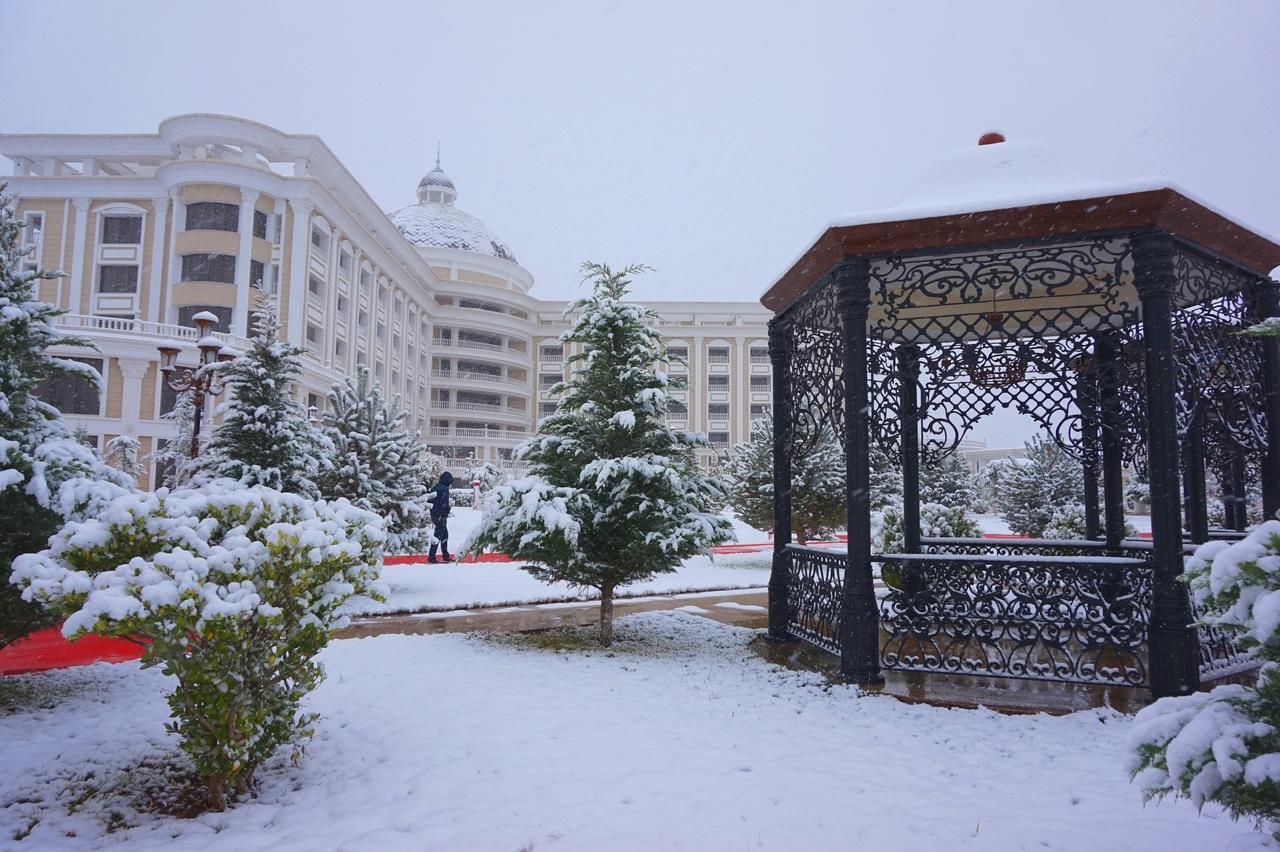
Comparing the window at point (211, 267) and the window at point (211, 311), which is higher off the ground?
the window at point (211, 267)

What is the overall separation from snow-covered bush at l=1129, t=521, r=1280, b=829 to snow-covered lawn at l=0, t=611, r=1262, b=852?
3.76ft

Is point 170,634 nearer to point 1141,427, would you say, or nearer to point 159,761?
point 159,761

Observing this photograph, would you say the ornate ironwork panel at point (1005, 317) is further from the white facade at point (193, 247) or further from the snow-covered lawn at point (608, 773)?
the white facade at point (193, 247)

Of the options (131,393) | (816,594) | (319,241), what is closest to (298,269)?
(319,241)

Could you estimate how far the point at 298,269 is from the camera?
3712 cm

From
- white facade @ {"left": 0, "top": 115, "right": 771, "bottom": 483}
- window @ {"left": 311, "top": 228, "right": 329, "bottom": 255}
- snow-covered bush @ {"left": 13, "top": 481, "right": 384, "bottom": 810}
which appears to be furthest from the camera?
window @ {"left": 311, "top": 228, "right": 329, "bottom": 255}

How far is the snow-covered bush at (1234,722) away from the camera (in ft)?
6.98

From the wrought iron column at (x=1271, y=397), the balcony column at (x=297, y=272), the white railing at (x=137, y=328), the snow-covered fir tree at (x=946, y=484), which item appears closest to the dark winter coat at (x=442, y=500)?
the wrought iron column at (x=1271, y=397)

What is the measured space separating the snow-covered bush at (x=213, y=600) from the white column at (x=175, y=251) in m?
39.0

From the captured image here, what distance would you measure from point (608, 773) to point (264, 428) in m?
8.46

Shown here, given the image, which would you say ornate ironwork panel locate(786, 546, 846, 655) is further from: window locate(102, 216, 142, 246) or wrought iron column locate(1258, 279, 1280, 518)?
window locate(102, 216, 142, 246)

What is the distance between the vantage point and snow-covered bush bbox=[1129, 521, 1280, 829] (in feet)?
6.98

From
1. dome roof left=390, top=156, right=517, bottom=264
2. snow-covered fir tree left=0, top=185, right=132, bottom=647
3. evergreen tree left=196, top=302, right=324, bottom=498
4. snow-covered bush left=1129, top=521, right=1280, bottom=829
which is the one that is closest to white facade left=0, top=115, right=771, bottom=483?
dome roof left=390, top=156, right=517, bottom=264

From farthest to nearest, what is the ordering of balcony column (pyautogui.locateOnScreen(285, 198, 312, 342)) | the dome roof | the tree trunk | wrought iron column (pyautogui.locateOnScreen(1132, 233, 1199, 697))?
the dome roof, balcony column (pyautogui.locateOnScreen(285, 198, 312, 342)), the tree trunk, wrought iron column (pyautogui.locateOnScreen(1132, 233, 1199, 697))
